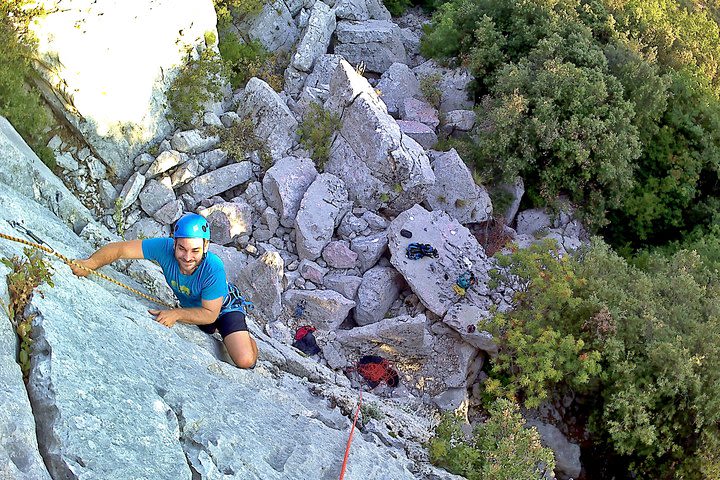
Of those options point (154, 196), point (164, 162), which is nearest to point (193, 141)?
point (164, 162)

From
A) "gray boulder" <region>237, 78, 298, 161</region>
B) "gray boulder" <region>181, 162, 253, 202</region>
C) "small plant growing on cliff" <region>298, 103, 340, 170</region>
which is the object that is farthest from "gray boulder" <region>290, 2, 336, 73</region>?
"gray boulder" <region>181, 162, 253, 202</region>

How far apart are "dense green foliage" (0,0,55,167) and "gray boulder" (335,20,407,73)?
6.64 meters

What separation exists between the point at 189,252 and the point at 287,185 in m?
5.84

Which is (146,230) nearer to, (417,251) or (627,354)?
(417,251)

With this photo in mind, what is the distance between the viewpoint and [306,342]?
945cm

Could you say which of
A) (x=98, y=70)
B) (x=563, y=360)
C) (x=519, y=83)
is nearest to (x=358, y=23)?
(x=519, y=83)

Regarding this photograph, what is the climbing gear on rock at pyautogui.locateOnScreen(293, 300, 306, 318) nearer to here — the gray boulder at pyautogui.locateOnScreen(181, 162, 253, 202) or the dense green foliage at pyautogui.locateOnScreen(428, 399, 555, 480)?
the gray boulder at pyautogui.locateOnScreen(181, 162, 253, 202)

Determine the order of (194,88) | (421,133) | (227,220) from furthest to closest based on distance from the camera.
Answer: (421,133), (194,88), (227,220)

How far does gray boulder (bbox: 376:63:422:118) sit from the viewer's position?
13.2 m

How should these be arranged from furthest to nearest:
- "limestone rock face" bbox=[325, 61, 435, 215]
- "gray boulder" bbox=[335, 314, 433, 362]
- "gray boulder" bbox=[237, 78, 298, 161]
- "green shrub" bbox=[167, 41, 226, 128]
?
"gray boulder" bbox=[237, 78, 298, 161]
"limestone rock face" bbox=[325, 61, 435, 215]
"green shrub" bbox=[167, 41, 226, 128]
"gray boulder" bbox=[335, 314, 433, 362]

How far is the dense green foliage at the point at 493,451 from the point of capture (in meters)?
5.86

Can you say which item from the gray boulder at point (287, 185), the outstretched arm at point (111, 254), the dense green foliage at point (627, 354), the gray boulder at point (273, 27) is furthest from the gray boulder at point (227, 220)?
the outstretched arm at point (111, 254)

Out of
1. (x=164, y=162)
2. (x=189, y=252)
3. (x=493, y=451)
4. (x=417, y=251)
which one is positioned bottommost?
(x=417, y=251)

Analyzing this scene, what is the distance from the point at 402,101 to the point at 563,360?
680 cm
